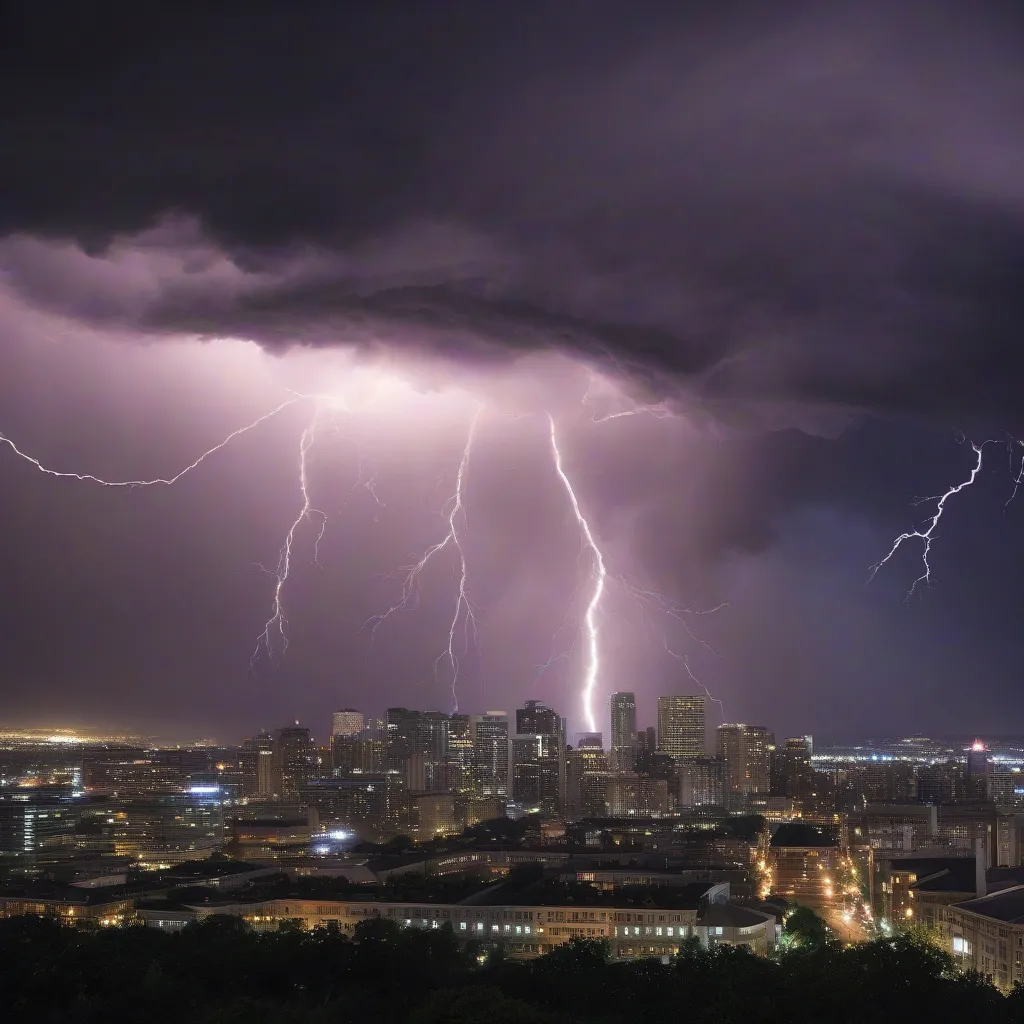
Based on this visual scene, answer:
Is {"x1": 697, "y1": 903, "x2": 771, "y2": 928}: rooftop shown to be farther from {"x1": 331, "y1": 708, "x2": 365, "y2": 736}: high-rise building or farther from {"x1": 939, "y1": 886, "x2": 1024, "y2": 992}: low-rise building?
{"x1": 331, "y1": 708, "x2": 365, "y2": 736}: high-rise building

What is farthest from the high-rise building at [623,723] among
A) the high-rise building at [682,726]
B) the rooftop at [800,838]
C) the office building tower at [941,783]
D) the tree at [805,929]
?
the tree at [805,929]

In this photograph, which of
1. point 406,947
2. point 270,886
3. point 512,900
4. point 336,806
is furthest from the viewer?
point 336,806

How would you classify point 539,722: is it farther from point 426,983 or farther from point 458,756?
point 426,983

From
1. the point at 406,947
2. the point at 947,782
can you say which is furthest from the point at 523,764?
the point at 406,947

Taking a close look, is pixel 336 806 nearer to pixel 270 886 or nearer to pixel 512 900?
pixel 270 886

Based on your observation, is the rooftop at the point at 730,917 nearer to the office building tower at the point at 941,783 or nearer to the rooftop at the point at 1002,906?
the rooftop at the point at 1002,906

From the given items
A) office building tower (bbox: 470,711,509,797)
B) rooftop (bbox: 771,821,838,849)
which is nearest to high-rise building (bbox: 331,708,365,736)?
office building tower (bbox: 470,711,509,797)
